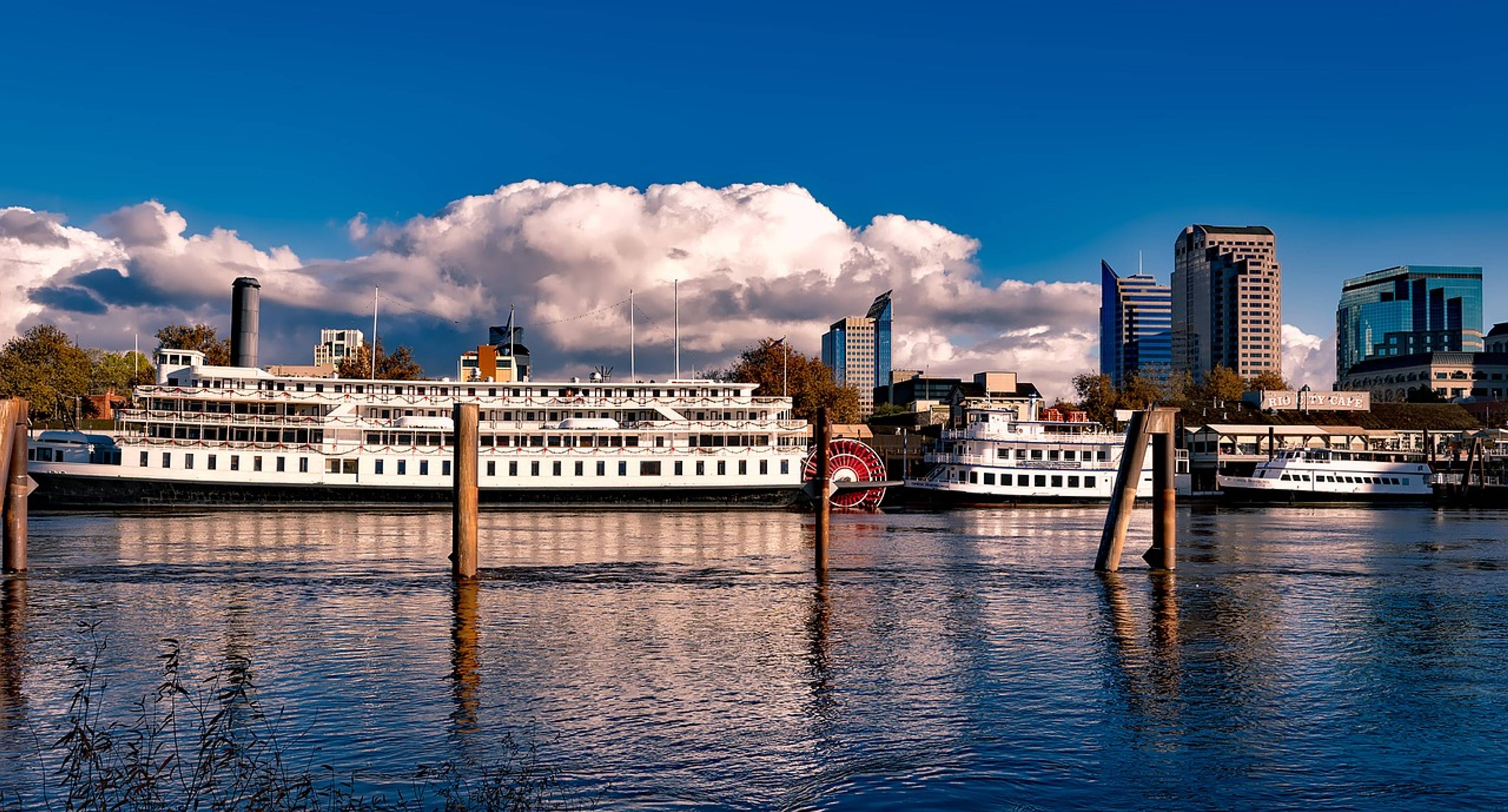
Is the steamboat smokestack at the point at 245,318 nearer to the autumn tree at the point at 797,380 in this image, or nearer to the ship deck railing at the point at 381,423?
the ship deck railing at the point at 381,423

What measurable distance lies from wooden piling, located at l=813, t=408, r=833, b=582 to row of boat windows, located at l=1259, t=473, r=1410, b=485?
228 ft

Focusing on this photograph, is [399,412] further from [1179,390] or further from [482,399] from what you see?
[1179,390]

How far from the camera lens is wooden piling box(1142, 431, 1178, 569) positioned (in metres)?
36.6

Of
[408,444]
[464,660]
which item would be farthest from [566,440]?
[464,660]

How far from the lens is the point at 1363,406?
140250 mm

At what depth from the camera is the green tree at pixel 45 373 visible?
102 metres

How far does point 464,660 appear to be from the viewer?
74.5 ft

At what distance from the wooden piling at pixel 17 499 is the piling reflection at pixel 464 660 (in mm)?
12452

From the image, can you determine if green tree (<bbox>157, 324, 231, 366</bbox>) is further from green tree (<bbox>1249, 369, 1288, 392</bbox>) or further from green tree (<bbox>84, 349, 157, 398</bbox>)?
green tree (<bbox>1249, 369, 1288, 392</bbox>)

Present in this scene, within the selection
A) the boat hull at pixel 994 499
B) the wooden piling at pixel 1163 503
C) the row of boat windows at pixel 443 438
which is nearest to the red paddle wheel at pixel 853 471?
the boat hull at pixel 994 499

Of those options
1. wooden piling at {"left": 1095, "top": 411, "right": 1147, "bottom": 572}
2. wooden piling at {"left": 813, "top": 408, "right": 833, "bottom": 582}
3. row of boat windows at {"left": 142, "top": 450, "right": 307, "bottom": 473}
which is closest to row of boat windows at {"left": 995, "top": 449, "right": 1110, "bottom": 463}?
row of boat windows at {"left": 142, "top": 450, "right": 307, "bottom": 473}

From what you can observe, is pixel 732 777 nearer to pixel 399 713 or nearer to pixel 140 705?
pixel 399 713

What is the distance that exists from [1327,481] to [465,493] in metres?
81.6

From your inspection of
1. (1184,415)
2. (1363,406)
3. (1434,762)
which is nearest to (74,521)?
(1434,762)
